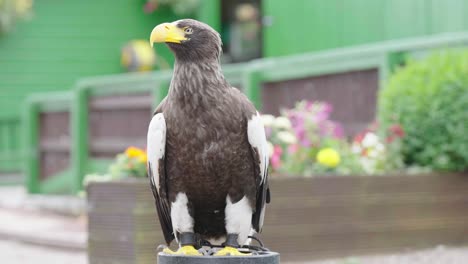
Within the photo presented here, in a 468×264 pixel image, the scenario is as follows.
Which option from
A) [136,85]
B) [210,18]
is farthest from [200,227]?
[210,18]

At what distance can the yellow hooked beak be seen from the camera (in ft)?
13.1

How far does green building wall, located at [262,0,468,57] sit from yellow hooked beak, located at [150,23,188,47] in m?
6.46

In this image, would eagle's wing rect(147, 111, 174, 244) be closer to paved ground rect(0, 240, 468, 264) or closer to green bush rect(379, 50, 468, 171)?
paved ground rect(0, 240, 468, 264)

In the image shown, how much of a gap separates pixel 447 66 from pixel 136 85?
16.7 ft

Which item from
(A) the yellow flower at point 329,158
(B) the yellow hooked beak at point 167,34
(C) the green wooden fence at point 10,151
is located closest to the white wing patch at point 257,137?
(B) the yellow hooked beak at point 167,34

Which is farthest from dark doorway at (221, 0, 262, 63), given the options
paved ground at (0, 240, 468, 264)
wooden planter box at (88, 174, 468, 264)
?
wooden planter box at (88, 174, 468, 264)

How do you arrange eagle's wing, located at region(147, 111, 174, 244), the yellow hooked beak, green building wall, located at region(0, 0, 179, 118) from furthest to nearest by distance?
green building wall, located at region(0, 0, 179, 118) → eagle's wing, located at region(147, 111, 174, 244) → the yellow hooked beak

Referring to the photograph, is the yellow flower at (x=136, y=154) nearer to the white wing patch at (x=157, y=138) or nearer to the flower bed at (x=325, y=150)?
the flower bed at (x=325, y=150)

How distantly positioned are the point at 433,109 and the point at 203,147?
4392mm

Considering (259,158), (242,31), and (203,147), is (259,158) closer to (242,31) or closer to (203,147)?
(203,147)

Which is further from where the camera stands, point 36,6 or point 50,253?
point 36,6

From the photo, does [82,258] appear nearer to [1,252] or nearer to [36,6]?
[1,252]

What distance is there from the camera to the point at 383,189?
25.4 ft

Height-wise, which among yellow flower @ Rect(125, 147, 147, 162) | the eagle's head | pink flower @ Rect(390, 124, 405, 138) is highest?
the eagle's head
